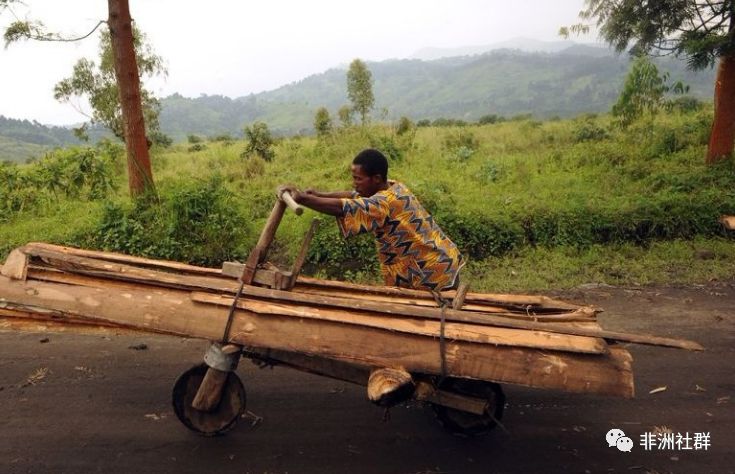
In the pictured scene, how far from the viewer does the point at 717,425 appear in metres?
3.17

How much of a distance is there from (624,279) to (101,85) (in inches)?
666

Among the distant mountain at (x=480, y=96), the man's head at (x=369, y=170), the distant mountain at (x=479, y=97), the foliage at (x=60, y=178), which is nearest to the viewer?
the man's head at (x=369, y=170)

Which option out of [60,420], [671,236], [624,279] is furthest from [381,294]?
[671,236]

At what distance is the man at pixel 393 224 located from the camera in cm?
287

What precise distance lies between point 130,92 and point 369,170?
16.3ft

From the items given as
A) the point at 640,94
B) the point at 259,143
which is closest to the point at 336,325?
the point at 259,143

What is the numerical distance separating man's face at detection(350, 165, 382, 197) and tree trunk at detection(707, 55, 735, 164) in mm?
7684

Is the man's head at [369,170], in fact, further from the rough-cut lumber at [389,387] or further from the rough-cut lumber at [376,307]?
the rough-cut lumber at [389,387]

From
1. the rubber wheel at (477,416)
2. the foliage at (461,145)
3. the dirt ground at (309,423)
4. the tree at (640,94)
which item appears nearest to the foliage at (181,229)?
the dirt ground at (309,423)

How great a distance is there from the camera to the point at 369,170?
312 cm

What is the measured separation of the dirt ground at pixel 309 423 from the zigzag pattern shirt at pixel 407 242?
0.87m

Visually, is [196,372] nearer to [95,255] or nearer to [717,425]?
[95,255]

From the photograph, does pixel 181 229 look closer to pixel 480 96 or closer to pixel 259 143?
pixel 259 143

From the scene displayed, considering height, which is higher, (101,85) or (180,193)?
(101,85)
